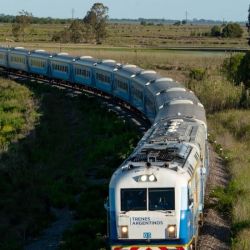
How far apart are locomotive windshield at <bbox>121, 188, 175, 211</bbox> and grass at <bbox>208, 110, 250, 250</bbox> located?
8.27ft

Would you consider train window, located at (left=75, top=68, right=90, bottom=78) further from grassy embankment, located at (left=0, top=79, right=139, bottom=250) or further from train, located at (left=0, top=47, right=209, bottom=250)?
train, located at (left=0, top=47, right=209, bottom=250)

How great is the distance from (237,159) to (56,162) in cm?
716

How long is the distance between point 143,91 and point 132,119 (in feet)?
10.4

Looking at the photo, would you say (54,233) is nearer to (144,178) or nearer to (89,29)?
(144,178)

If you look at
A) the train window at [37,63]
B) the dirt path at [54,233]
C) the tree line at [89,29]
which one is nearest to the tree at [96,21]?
the tree line at [89,29]

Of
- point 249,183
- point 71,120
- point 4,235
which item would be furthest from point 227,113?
point 4,235

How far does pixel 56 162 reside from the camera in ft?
85.5

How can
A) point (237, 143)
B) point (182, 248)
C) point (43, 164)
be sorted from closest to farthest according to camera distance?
point (182, 248), point (43, 164), point (237, 143)

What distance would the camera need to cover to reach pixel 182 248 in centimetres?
1268

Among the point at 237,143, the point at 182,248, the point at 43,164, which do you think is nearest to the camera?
the point at 182,248

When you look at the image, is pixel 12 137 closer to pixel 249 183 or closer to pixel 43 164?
pixel 43 164

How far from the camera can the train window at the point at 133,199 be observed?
41.8 feet

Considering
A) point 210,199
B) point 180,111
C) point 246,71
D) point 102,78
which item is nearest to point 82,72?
point 102,78

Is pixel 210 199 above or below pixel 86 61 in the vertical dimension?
below
